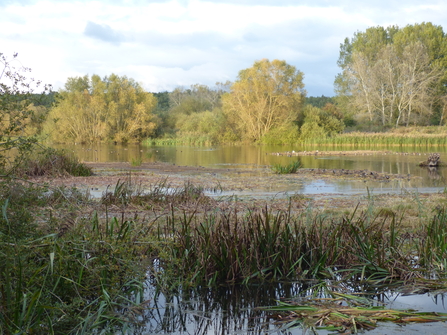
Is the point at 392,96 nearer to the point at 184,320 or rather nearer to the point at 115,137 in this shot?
the point at 115,137

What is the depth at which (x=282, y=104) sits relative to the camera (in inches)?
1943

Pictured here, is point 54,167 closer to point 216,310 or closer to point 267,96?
point 216,310

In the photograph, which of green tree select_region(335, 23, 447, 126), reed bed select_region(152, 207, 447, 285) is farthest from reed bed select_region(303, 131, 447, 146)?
reed bed select_region(152, 207, 447, 285)

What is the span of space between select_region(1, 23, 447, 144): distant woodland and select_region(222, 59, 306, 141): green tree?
10cm

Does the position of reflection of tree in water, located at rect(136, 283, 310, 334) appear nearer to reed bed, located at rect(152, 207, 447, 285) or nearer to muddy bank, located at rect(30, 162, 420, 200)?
reed bed, located at rect(152, 207, 447, 285)

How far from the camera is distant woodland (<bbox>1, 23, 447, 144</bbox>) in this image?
48.8 metres

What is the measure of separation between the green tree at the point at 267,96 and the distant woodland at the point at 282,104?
4.0 inches

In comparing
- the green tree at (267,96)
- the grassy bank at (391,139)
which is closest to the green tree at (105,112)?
the green tree at (267,96)

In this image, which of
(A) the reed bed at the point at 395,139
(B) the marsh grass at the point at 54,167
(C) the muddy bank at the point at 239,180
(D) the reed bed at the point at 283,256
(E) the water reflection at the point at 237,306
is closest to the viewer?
(E) the water reflection at the point at 237,306

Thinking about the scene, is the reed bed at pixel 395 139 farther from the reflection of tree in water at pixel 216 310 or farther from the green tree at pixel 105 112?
the reflection of tree in water at pixel 216 310

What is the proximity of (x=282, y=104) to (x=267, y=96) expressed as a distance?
1752 millimetres

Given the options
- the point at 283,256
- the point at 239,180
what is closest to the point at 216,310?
the point at 283,256

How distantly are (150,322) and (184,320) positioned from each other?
28cm

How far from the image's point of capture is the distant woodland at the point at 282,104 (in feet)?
160
